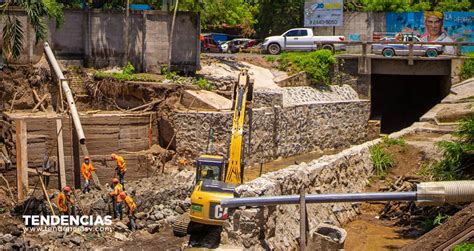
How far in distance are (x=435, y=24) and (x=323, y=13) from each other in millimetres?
8217

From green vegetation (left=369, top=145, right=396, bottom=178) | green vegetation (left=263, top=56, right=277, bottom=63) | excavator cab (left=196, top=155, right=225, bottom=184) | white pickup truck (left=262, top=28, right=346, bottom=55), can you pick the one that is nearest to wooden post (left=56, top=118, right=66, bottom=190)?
excavator cab (left=196, top=155, right=225, bottom=184)

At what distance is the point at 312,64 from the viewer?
3734cm

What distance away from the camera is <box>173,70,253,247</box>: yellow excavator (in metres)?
18.0

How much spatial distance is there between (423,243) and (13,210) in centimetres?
1466

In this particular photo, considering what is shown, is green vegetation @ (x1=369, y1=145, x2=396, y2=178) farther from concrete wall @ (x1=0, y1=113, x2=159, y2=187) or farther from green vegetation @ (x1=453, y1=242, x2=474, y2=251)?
green vegetation @ (x1=453, y1=242, x2=474, y2=251)

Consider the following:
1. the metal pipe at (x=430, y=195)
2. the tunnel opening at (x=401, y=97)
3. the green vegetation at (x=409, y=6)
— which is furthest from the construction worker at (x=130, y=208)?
the green vegetation at (x=409, y=6)

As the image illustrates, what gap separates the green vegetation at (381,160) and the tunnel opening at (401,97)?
19603 mm

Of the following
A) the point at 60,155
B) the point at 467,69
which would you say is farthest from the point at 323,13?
the point at 60,155

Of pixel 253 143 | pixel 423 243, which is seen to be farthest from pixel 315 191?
pixel 253 143

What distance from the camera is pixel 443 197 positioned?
10875mm

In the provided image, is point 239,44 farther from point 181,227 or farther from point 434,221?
point 434,221

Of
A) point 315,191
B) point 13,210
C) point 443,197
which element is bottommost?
point 13,210

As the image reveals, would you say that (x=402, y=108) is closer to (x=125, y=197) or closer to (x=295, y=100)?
(x=295, y=100)

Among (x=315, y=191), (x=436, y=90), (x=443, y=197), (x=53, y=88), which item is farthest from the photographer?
A: (x=436, y=90)
